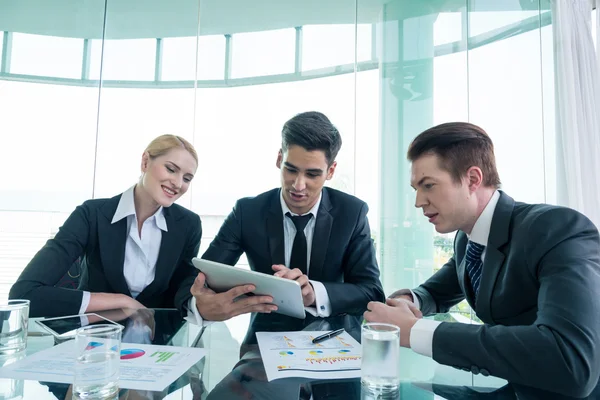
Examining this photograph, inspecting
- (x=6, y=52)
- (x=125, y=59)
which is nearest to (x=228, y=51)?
(x=125, y=59)

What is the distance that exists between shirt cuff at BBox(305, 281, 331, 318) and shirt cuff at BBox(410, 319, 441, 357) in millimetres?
546

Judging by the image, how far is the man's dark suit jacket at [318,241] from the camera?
6.23ft

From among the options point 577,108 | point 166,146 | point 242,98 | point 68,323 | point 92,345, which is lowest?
point 68,323

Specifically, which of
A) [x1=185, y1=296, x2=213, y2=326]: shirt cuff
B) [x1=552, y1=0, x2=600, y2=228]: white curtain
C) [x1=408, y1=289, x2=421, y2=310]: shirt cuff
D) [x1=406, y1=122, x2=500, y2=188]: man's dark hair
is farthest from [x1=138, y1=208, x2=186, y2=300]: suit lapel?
[x1=552, y1=0, x2=600, y2=228]: white curtain

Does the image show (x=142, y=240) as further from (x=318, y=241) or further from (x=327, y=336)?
(x=327, y=336)

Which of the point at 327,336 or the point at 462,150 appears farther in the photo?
the point at 462,150

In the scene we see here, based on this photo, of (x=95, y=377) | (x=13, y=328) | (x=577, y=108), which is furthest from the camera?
(x=577, y=108)

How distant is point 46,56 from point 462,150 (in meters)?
4.31

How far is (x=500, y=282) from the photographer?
45.3 inches

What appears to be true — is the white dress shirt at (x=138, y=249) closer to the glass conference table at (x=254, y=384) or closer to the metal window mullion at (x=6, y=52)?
the glass conference table at (x=254, y=384)

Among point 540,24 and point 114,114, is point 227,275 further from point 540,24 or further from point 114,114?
point 540,24

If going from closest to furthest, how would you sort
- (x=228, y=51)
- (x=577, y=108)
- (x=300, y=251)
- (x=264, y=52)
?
(x=300, y=251)
(x=577, y=108)
(x=228, y=51)
(x=264, y=52)

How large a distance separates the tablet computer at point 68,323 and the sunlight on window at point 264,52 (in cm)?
328

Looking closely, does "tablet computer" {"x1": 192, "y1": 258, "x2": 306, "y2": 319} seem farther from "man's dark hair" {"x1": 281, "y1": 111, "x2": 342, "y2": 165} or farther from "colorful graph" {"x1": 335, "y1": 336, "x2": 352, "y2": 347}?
"man's dark hair" {"x1": 281, "y1": 111, "x2": 342, "y2": 165}
